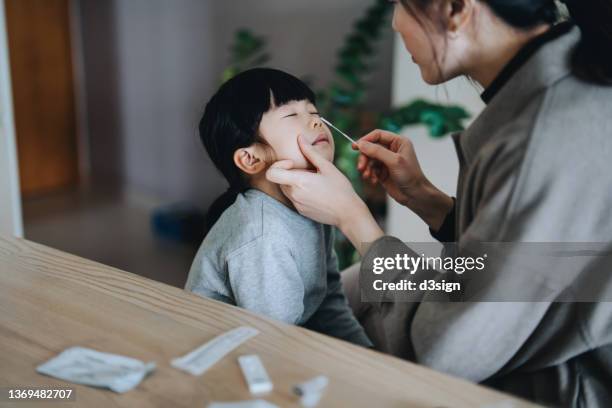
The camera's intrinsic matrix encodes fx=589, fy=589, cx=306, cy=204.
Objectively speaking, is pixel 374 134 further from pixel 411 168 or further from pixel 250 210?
pixel 250 210

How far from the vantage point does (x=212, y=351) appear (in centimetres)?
63

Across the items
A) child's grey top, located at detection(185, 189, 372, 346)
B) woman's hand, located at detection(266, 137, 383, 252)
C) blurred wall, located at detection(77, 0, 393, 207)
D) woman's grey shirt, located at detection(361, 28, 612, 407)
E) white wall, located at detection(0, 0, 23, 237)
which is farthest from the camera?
blurred wall, located at detection(77, 0, 393, 207)

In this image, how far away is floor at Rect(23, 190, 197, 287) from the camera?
301 cm

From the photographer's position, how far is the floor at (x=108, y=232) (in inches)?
118

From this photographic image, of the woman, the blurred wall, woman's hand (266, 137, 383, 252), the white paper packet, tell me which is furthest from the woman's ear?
the blurred wall

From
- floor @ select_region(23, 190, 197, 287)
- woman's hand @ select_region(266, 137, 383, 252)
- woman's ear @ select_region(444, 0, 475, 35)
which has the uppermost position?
woman's ear @ select_region(444, 0, 475, 35)

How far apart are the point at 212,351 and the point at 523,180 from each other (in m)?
0.39

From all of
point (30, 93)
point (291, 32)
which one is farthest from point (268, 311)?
point (30, 93)

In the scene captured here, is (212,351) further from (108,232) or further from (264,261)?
(108,232)

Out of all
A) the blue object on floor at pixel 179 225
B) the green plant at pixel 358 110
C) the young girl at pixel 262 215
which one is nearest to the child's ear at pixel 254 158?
the young girl at pixel 262 215

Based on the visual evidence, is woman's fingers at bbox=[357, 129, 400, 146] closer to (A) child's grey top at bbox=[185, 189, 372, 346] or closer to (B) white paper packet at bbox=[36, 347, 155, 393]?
(A) child's grey top at bbox=[185, 189, 372, 346]

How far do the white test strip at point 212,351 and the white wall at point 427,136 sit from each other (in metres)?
1.43

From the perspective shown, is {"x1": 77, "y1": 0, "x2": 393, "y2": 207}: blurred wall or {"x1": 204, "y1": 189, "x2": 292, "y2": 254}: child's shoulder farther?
{"x1": 77, "y1": 0, "x2": 393, "y2": 207}: blurred wall

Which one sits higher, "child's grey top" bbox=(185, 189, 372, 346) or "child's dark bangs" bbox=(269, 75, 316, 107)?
"child's dark bangs" bbox=(269, 75, 316, 107)
